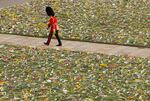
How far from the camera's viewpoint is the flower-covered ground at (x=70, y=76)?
1362 centimetres

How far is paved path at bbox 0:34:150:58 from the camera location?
1897 centimetres

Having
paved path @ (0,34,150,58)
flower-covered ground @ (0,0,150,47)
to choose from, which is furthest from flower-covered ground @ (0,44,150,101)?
flower-covered ground @ (0,0,150,47)

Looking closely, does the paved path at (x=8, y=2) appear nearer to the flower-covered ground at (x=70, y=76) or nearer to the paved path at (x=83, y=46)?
the paved path at (x=83, y=46)

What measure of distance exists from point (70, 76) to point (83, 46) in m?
4.80

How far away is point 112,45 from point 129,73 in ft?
15.5

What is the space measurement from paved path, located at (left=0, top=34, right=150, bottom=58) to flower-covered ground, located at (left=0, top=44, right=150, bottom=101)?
2.62 feet

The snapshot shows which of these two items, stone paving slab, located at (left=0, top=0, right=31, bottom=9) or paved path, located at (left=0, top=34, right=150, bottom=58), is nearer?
paved path, located at (left=0, top=34, right=150, bottom=58)

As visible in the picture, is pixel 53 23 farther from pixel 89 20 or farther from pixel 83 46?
pixel 89 20

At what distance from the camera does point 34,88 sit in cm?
1429

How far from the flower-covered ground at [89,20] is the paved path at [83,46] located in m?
0.80

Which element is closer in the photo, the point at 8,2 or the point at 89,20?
the point at 89,20

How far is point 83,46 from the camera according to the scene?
20156 millimetres

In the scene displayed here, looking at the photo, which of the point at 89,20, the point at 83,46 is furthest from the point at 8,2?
the point at 83,46

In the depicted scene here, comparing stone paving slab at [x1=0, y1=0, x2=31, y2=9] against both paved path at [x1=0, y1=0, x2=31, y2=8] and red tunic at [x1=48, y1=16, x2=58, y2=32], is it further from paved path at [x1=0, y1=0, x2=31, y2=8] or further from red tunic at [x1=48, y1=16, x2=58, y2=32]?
red tunic at [x1=48, y1=16, x2=58, y2=32]
